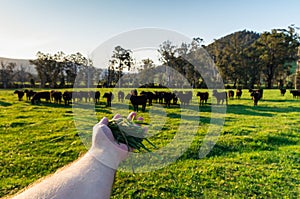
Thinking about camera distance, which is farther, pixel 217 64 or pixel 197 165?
pixel 217 64

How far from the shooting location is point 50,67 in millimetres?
62531

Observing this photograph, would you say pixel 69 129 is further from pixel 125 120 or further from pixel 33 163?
pixel 125 120

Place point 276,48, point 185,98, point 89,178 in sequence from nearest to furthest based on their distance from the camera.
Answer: point 89,178, point 185,98, point 276,48

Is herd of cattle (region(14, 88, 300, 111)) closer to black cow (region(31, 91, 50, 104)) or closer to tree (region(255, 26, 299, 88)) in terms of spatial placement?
black cow (region(31, 91, 50, 104))

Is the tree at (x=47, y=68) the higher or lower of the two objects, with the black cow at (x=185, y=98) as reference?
higher

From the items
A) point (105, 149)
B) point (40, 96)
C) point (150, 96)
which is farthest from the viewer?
point (40, 96)

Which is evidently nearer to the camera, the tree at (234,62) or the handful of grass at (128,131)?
the handful of grass at (128,131)

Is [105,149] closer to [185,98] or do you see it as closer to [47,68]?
[185,98]

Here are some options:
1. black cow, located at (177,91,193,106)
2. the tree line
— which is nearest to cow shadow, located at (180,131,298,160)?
black cow, located at (177,91,193,106)

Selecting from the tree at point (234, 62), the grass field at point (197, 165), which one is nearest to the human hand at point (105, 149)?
the grass field at point (197, 165)

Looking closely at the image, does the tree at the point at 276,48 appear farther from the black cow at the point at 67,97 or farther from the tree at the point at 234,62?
the black cow at the point at 67,97

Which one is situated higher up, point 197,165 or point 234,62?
point 234,62

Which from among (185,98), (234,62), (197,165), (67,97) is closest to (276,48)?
(234,62)

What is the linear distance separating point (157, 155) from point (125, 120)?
3.73 meters
